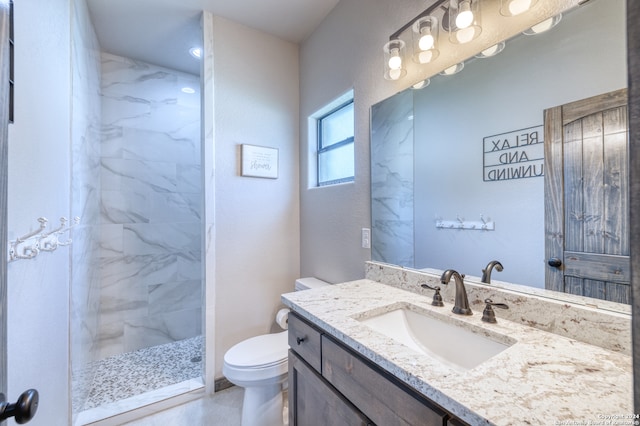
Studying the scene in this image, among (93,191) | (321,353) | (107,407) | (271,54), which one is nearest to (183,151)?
(93,191)

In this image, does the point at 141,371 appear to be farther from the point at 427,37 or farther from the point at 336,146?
the point at 427,37

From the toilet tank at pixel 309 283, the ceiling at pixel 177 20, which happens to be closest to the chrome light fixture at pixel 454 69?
the ceiling at pixel 177 20

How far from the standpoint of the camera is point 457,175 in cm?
121

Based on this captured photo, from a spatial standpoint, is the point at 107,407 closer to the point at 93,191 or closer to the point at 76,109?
the point at 93,191

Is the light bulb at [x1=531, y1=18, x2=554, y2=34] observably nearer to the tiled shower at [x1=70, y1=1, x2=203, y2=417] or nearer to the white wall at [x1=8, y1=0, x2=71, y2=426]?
the white wall at [x1=8, y1=0, x2=71, y2=426]

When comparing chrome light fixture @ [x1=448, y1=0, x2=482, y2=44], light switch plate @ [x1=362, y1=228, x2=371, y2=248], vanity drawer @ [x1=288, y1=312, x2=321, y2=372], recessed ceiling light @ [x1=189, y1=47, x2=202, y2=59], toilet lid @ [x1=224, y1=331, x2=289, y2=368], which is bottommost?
toilet lid @ [x1=224, y1=331, x2=289, y2=368]

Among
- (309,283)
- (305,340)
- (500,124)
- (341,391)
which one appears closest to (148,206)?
(309,283)

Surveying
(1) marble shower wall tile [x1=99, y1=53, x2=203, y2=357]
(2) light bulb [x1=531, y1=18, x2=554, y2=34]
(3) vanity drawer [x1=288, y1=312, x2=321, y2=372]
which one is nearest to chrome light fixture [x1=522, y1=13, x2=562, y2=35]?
(2) light bulb [x1=531, y1=18, x2=554, y2=34]

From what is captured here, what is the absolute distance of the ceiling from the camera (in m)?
1.82

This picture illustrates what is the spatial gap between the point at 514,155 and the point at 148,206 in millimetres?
2798

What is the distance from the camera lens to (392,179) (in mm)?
1496

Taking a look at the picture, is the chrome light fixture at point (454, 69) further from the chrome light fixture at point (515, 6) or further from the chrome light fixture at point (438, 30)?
the chrome light fixture at point (515, 6)

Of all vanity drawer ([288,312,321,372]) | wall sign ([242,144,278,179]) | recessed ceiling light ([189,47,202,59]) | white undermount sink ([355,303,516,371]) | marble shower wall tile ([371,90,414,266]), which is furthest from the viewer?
recessed ceiling light ([189,47,202,59])

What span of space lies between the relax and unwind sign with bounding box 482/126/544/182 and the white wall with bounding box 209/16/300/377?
4.98ft
